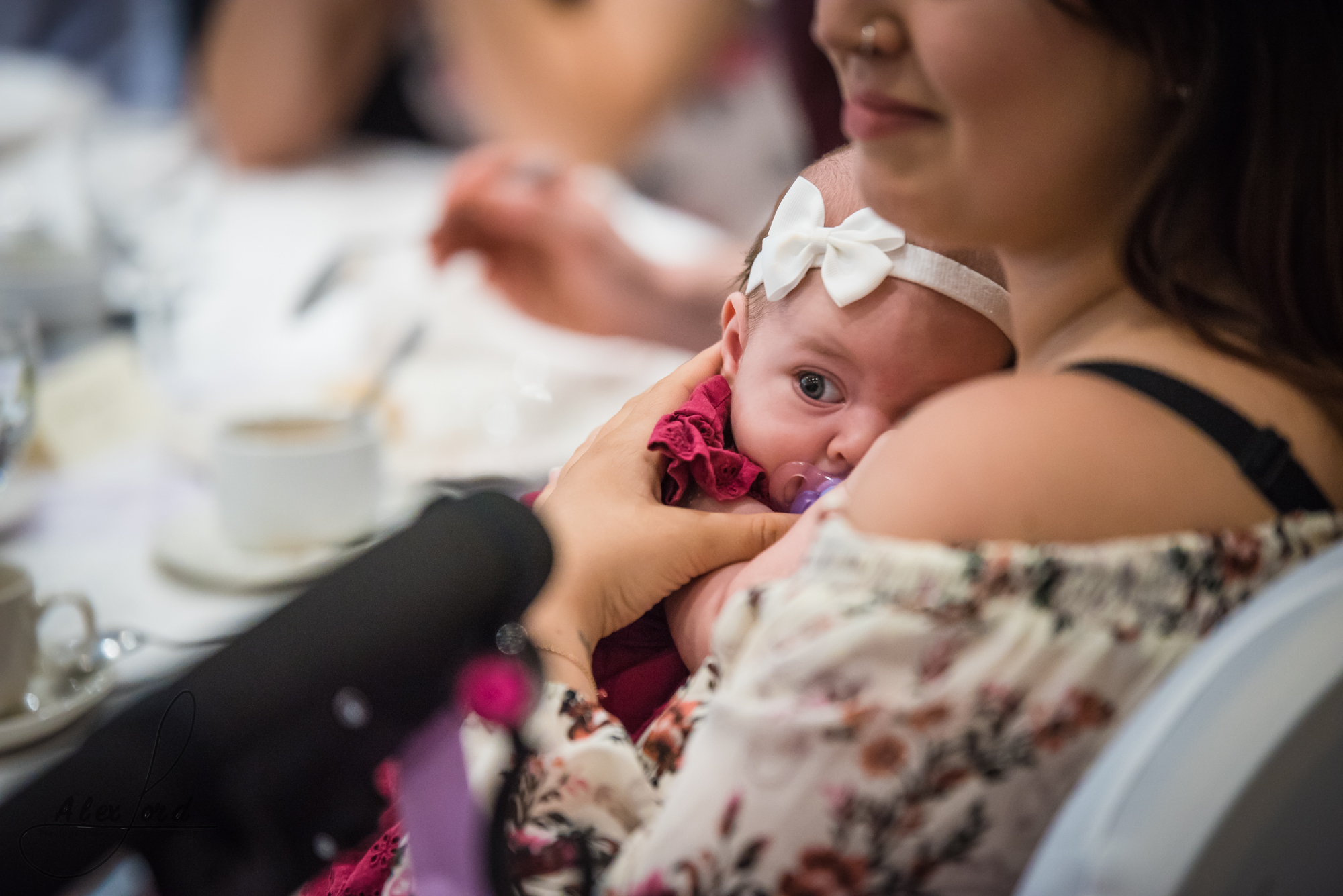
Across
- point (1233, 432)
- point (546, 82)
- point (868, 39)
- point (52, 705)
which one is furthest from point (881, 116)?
point (546, 82)

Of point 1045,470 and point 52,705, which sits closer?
point 1045,470

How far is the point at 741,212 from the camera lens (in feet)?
5.30

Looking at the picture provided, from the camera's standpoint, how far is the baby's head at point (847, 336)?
0.30m

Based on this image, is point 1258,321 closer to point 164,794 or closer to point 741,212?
point 164,794

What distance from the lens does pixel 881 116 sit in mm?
295

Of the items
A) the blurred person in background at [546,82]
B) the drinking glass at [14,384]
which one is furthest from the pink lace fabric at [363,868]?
the blurred person in background at [546,82]

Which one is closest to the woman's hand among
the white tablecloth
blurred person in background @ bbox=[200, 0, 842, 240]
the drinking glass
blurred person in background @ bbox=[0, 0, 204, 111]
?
the white tablecloth

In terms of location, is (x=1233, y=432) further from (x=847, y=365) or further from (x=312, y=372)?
(x=312, y=372)

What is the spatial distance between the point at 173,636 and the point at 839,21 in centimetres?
51

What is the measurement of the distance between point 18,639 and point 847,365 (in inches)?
15.6

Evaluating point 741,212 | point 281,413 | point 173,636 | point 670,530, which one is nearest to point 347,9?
point 741,212

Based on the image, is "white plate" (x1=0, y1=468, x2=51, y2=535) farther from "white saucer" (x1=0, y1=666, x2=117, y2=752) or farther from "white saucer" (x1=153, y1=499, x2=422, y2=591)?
"white saucer" (x1=0, y1=666, x2=117, y2=752)

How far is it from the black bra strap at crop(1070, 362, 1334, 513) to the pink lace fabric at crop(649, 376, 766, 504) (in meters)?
0.10

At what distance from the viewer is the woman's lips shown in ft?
0.95
